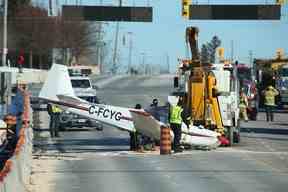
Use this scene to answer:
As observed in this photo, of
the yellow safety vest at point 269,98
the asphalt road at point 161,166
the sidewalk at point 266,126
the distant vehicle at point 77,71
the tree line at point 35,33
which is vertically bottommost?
the sidewalk at point 266,126

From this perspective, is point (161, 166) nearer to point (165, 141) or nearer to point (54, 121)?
point (165, 141)

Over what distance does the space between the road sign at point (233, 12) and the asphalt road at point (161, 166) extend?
56.4 feet

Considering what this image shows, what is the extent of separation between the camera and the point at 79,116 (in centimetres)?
3622

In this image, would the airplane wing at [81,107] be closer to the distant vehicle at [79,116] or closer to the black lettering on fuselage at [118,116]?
the black lettering on fuselage at [118,116]

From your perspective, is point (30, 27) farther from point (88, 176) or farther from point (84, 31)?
point (88, 176)

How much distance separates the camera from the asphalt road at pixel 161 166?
18688 millimetres

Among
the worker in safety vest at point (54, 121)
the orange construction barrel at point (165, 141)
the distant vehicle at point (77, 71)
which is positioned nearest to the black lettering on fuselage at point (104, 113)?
the orange construction barrel at point (165, 141)

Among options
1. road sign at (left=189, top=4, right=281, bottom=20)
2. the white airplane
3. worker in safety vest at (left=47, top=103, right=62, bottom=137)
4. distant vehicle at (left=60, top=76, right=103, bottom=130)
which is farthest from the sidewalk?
the white airplane

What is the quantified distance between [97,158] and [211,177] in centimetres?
641

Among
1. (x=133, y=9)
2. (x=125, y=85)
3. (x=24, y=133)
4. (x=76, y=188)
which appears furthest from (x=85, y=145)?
(x=125, y=85)

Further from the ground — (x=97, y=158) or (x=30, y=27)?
(x=30, y=27)

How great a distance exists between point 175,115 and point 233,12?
26.1m

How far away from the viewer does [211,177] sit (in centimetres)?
2042

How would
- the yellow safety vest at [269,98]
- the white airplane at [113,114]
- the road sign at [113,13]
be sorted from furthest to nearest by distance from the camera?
the road sign at [113,13] → the yellow safety vest at [269,98] → the white airplane at [113,114]
